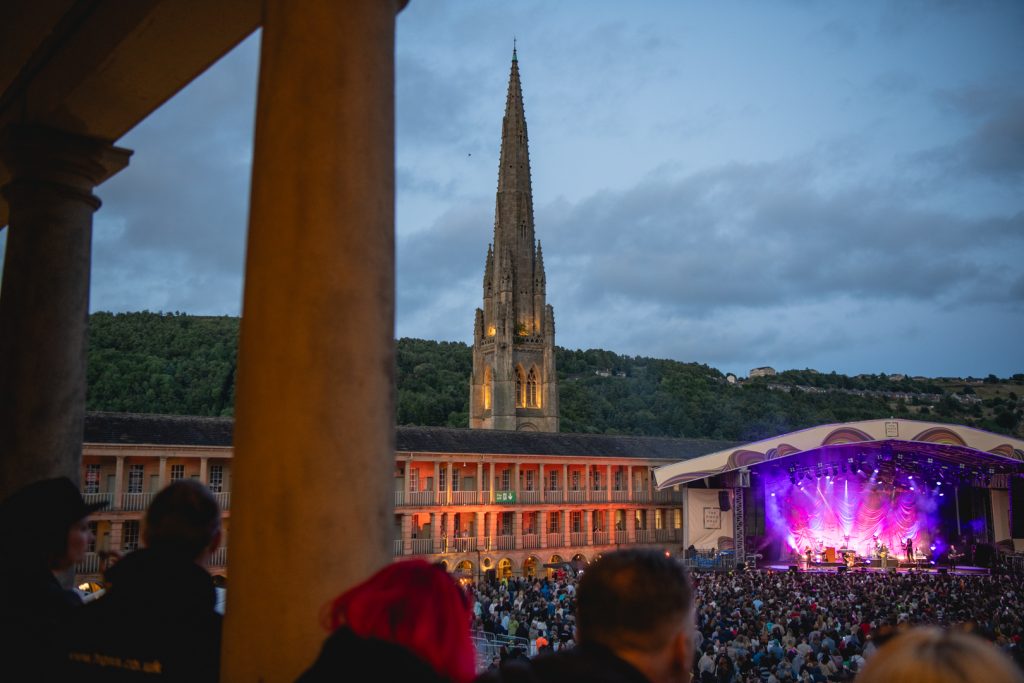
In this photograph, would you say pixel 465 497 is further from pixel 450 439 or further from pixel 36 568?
pixel 36 568

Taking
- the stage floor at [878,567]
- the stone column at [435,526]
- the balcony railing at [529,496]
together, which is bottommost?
the stage floor at [878,567]

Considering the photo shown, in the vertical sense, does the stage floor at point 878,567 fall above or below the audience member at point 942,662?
below

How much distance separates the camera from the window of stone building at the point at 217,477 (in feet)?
105

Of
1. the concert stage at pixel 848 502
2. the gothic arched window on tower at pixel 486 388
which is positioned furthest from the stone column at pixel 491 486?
the gothic arched window on tower at pixel 486 388

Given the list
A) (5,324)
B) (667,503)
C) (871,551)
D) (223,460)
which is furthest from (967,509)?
(5,324)

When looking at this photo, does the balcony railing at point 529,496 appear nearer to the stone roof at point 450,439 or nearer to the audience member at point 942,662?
the stone roof at point 450,439

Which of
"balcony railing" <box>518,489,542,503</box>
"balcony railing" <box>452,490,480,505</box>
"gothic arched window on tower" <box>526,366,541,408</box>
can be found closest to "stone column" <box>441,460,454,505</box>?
"balcony railing" <box>452,490,480,505</box>

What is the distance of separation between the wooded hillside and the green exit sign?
68.0ft

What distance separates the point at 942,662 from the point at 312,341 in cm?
182

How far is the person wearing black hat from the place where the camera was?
2.71 meters

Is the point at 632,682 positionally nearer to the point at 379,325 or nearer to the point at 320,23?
the point at 379,325

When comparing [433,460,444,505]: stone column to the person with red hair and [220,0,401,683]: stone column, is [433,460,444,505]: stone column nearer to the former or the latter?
[220,0,401,683]: stone column

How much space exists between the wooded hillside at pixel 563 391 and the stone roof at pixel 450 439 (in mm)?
17186

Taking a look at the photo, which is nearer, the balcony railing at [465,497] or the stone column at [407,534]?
the stone column at [407,534]
